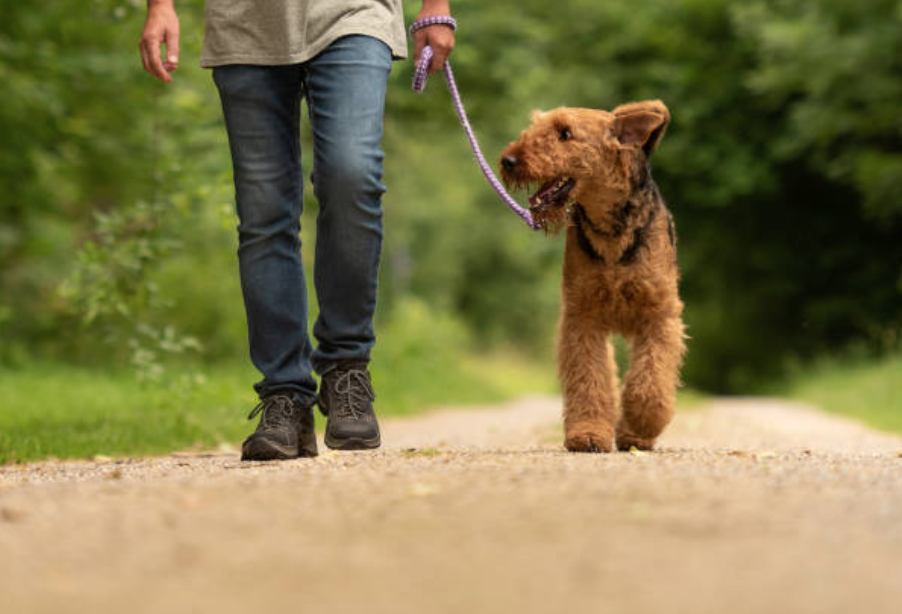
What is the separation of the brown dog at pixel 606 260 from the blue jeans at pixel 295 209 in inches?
26.4

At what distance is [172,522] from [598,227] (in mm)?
2441

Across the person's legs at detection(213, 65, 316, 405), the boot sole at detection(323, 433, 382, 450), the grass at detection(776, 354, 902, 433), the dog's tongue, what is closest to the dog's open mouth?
the dog's tongue

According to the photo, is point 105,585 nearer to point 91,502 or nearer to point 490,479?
point 91,502

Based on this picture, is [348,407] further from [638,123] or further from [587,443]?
[638,123]

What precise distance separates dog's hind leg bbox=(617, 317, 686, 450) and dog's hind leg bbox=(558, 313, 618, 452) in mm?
90

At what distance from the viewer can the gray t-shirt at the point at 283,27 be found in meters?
4.02

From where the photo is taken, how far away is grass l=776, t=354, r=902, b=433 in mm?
9734

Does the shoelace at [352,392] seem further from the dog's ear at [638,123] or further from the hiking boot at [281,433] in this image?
the dog's ear at [638,123]

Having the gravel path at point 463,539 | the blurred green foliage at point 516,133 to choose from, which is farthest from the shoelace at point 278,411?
the blurred green foliage at point 516,133

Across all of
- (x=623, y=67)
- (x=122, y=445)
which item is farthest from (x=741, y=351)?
(x=122, y=445)

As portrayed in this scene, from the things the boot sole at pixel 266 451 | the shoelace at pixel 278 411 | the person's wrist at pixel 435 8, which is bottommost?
the boot sole at pixel 266 451

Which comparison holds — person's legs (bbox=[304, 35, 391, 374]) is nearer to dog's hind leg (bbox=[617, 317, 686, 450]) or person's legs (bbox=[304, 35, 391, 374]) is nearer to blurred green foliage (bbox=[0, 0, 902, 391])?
dog's hind leg (bbox=[617, 317, 686, 450])

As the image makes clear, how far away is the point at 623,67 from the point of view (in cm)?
2003

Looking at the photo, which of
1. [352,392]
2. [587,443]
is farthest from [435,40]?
[587,443]
